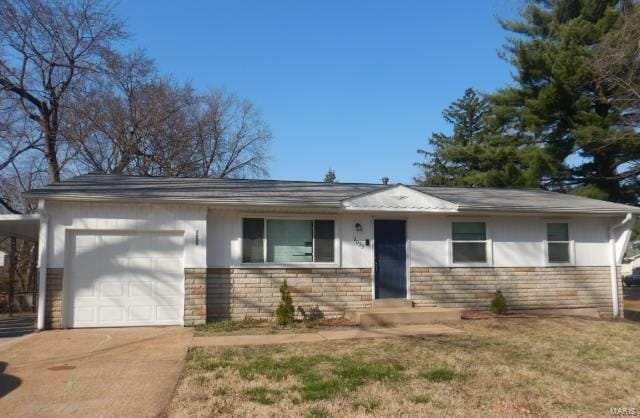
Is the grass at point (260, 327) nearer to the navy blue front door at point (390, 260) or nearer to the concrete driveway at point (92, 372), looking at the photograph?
the concrete driveway at point (92, 372)

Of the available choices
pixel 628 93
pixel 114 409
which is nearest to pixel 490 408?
pixel 114 409

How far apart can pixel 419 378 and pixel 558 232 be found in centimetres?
893

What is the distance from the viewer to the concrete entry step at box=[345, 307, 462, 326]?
36.8 ft

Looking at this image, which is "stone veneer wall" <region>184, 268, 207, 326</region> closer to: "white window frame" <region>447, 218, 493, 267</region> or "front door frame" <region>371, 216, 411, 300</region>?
"front door frame" <region>371, 216, 411, 300</region>

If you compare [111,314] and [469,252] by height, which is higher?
[469,252]

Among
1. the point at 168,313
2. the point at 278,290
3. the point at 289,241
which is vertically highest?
the point at 289,241

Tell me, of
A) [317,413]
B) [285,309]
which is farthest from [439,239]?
[317,413]

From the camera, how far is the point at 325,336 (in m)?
9.84

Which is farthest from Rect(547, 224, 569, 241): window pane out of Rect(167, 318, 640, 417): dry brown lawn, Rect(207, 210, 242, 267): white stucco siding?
Rect(207, 210, 242, 267): white stucco siding

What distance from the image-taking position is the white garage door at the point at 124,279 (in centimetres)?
1071

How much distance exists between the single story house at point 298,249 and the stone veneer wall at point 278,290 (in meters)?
0.02

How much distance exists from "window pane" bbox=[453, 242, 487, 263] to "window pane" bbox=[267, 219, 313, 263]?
384cm

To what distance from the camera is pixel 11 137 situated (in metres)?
23.0

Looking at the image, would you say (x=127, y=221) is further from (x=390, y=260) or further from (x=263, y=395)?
(x=263, y=395)
